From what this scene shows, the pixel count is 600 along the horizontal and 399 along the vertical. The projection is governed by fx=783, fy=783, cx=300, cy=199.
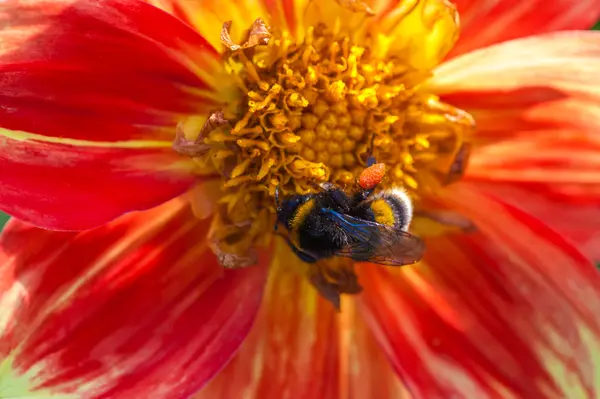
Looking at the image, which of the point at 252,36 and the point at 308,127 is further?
the point at 308,127

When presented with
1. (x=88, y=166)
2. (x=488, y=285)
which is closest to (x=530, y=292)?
(x=488, y=285)

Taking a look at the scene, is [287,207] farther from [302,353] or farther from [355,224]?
[302,353]

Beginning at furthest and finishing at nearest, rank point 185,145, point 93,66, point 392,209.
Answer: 1. point 392,209
2. point 185,145
3. point 93,66

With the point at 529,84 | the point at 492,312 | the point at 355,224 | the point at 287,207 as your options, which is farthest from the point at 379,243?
the point at 529,84

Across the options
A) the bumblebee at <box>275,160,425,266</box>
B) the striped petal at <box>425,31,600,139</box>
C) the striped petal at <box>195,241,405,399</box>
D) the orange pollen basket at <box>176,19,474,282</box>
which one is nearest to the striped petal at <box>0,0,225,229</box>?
the orange pollen basket at <box>176,19,474,282</box>

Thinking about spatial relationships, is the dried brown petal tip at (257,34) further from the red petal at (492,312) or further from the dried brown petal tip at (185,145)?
the red petal at (492,312)

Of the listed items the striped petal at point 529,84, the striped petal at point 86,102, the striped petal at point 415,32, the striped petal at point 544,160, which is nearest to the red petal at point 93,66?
the striped petal at point 86,102
